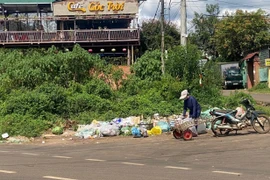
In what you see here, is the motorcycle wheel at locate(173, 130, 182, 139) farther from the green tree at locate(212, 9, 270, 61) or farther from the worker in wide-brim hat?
the green tree at locate(212, 9, 270, 61)

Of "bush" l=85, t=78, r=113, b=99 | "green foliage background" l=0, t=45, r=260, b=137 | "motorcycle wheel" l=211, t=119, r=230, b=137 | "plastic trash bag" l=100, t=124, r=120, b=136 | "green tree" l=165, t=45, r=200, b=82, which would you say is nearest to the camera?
"motorcycle wheel" l=211, t=119, r=230, b=137

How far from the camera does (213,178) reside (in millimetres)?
8258

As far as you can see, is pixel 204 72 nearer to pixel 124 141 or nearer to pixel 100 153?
pixel 124 141

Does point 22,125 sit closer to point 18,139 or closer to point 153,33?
point 18,139

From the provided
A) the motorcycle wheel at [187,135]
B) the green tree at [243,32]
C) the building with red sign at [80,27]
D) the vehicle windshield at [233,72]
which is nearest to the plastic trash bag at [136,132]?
the motorcycle wheel at [187,135]

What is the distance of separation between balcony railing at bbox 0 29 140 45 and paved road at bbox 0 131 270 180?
86.1 feet

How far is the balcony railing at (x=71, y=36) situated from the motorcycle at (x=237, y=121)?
26682mm

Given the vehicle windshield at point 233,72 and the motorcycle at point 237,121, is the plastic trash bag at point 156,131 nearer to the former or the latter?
the motorcycle at point 237,121

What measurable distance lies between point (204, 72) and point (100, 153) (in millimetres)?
11517

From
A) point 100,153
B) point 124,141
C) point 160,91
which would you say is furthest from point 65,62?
point 100,153

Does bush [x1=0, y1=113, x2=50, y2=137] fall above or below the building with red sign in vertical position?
below

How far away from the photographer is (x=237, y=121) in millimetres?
14727

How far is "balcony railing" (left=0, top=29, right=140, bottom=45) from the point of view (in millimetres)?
40812

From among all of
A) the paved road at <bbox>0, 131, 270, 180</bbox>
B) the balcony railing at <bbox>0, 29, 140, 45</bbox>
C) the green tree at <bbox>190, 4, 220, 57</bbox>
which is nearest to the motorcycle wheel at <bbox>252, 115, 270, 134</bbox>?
the paved road at <bbox>0, 131, 270, 180</bbox>
